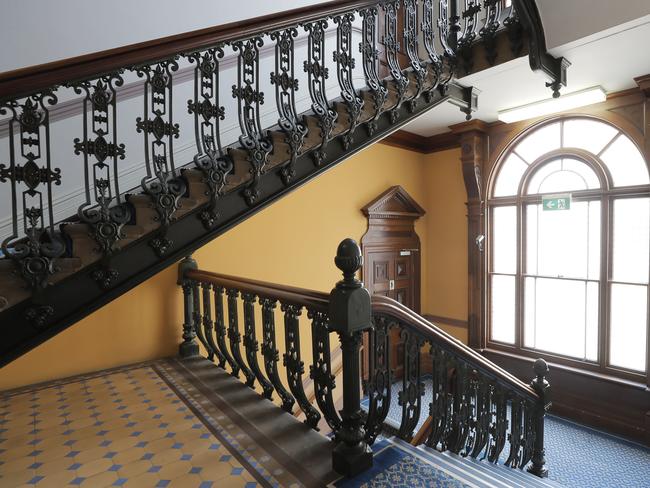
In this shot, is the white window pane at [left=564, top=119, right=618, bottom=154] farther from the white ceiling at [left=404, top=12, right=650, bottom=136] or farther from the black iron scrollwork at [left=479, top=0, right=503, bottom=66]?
the black iron scrollwork at [left=479, top=0, right=503, bottom=66]

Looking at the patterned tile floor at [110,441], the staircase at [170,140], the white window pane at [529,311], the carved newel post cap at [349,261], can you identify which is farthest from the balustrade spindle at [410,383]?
the white window pane at [529,311]

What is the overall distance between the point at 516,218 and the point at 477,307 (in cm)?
142

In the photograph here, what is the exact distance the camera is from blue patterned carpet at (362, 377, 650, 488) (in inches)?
141

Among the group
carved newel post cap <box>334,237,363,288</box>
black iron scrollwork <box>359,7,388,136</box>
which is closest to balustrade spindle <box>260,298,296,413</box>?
carved newel post cap <box>334,237,363,288</box>

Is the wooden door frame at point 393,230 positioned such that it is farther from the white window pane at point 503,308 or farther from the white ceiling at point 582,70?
the white ceiling at point 582,70

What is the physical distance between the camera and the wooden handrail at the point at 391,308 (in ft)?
6.58

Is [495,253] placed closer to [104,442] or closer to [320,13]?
[320,13]

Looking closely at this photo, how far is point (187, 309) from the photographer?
3479 mm

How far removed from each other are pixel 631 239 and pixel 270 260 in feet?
13.8

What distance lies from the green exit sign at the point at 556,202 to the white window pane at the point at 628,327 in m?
1.12

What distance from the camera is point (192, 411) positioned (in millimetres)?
2479

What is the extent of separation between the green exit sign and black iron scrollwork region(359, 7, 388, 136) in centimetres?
338

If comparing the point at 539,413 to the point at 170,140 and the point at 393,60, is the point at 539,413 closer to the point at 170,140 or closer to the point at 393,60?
the point at 393,60

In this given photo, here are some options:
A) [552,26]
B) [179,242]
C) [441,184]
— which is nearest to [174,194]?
[179,242]
